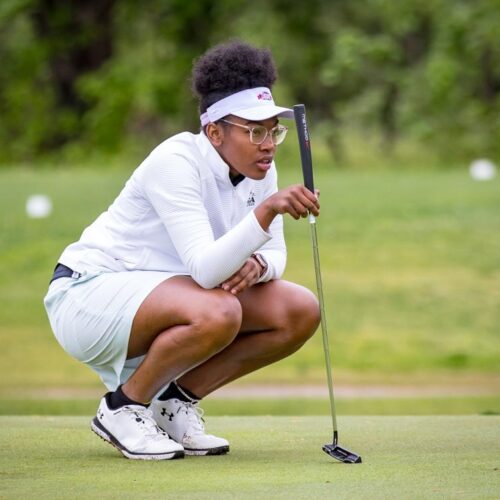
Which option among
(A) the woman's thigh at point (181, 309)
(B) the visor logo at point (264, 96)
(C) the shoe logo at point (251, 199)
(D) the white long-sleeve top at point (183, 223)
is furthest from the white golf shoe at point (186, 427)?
(B) the visor logo at point (264, 96)

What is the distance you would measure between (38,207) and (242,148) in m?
10.3

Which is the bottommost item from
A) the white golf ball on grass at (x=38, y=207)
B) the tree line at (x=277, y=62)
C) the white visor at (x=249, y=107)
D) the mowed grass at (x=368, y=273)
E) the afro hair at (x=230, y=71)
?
the mowed grass at (x=368, y=273)

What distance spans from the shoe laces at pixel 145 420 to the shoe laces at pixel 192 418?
0.16 m

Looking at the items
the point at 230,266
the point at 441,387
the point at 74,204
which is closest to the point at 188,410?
the point at 230,266

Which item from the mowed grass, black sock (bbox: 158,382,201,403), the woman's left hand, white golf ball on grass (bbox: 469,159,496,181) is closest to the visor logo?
the woman's left hand

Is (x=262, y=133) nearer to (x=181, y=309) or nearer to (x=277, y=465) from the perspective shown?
(x=181, y=309)

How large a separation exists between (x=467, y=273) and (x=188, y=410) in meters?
8.26

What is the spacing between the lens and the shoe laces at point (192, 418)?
4.40 meters

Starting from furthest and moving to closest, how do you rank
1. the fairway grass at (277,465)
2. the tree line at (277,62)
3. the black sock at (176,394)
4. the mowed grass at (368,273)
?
the tree line at (277,62) → the mowed grass at (368,273) → the black sock at (176,394) → the fairway grass at (277,465)

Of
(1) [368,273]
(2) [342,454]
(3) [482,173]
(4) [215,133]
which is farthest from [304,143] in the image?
(3) [482,173]

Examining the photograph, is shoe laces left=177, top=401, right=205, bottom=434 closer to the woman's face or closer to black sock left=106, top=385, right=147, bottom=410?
black sock left=106, top=385, right=147, bottom=410

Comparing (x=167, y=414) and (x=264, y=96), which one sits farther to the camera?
(x=167, y=414)

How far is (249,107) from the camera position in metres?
4.17

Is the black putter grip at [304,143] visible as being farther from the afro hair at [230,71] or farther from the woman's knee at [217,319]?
the woman's knee at [217,319]
